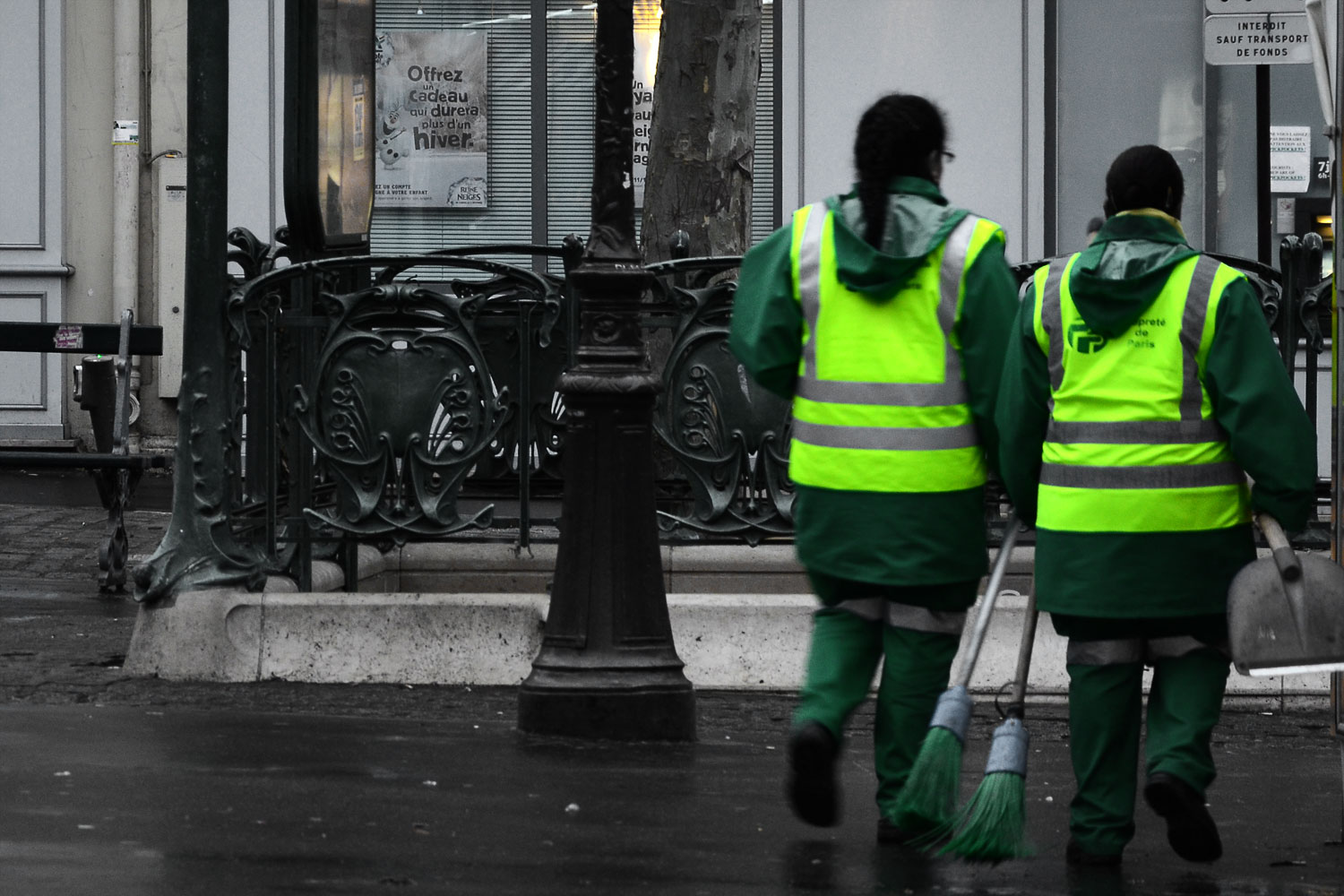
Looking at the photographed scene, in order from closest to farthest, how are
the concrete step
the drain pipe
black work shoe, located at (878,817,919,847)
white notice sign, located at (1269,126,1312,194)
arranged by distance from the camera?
black work shoe, located at (878,817,919,847) < the concrete step < white notice sign, located at (1269,126,1312,194) < the drain pipe

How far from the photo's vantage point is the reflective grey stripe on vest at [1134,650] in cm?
465

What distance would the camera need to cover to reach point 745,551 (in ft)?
27.4

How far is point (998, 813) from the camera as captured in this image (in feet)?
15.0

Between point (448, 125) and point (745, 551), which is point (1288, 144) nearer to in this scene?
point (448, 125)

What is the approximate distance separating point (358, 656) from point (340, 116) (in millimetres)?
2249

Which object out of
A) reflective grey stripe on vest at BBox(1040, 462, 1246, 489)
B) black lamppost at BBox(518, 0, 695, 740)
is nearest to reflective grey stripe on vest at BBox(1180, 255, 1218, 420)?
reflective grey stripe on vest at BBox(1040, 462, 1246, 489)

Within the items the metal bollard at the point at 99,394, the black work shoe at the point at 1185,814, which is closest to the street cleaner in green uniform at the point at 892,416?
the black work shoe at the point at 1185,814

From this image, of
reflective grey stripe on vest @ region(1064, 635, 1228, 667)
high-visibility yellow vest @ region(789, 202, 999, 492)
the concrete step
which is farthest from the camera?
the concrete step

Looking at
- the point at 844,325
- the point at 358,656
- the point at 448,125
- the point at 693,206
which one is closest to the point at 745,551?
the point at 358,656

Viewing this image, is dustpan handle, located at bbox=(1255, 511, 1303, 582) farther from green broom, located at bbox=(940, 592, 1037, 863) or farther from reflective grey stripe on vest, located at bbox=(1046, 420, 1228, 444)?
green broom, located at bbox=(940, 592, 1037, 863)

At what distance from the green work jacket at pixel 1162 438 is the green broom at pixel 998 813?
0.33 m

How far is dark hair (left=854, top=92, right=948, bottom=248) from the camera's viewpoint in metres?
4.83

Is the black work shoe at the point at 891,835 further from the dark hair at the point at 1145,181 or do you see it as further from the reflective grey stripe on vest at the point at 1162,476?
the dark hair at the point at 1145,181

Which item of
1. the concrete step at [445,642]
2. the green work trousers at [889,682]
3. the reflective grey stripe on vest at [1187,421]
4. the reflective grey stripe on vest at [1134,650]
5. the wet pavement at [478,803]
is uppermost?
the reflective grey stripe on vest at [1187,421]
